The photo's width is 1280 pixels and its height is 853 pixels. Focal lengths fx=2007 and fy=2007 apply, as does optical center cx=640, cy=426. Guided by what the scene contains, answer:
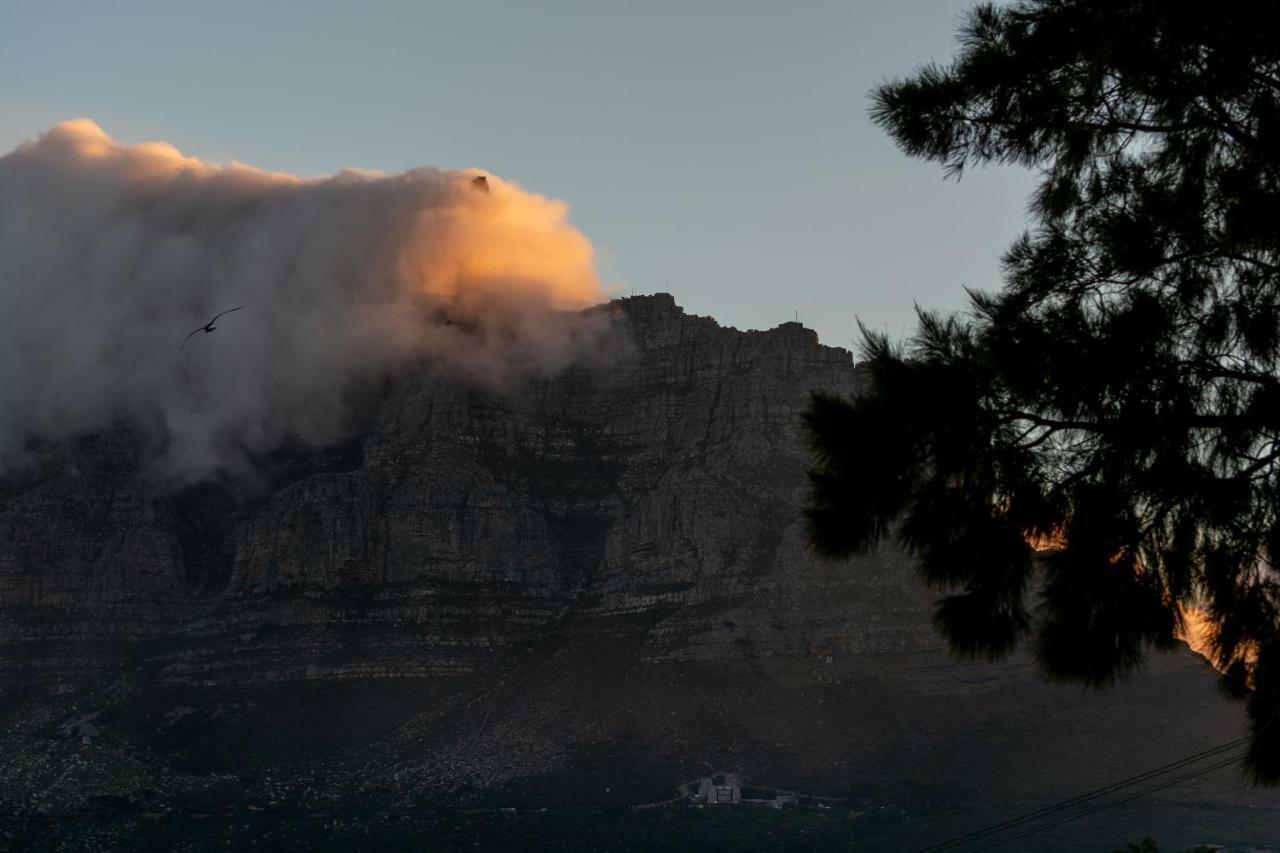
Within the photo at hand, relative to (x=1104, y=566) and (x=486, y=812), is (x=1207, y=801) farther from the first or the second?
(x=1104, y=566)

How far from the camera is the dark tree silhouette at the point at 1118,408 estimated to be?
2006 cm

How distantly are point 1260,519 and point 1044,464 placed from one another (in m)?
2.21

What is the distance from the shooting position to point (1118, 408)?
20250mm

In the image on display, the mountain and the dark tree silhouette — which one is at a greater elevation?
the dark tree silhouette

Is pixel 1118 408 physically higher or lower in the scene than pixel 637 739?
higher

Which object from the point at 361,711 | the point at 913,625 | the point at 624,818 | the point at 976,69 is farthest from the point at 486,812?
the point at 976,69

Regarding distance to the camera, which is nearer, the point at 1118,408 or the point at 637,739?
the point at 1118,408

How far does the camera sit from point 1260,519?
20.1m

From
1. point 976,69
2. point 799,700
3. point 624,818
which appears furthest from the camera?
point 799,700

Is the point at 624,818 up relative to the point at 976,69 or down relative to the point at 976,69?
down

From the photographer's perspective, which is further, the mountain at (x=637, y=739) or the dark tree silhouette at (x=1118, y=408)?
the mountain at (x=637, y=739)

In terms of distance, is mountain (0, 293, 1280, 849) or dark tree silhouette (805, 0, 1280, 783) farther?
mountain (0, 293, 1280, 849)

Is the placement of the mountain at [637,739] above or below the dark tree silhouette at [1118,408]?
below

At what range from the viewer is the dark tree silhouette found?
65.8 feet
